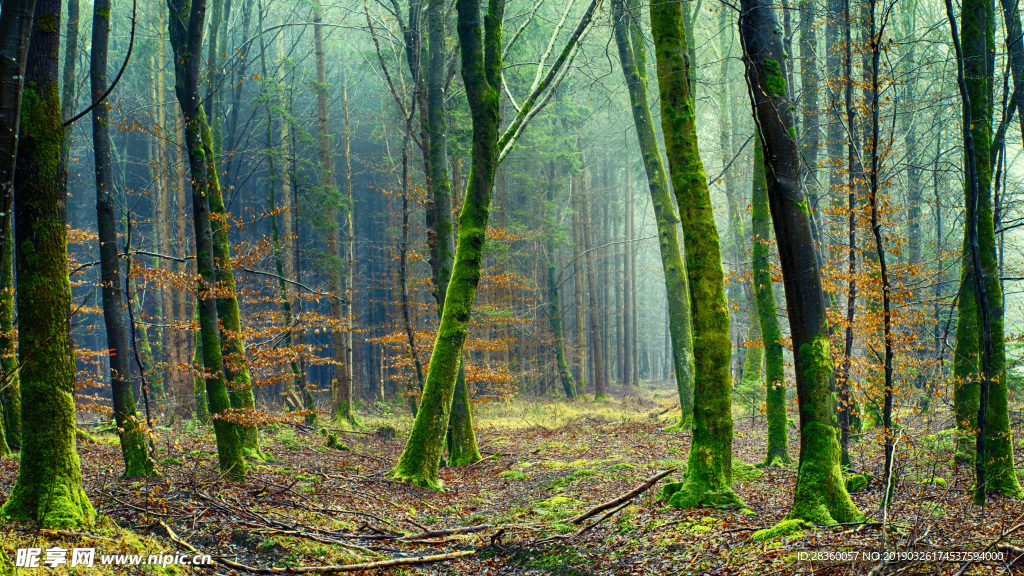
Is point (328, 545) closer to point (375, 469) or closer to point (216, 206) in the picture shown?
point (375, 469)

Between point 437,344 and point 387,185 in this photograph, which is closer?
point 437,344

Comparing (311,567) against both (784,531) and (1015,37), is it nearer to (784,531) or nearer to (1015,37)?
(784,531)

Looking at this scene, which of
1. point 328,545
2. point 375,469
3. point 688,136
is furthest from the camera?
point 375,469

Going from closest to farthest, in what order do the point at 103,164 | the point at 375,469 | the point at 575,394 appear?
the point at 103,164 → the point at 375,469 → the point at 575,394

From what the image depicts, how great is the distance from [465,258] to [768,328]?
4.64 meters

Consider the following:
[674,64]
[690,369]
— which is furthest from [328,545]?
[690,369]

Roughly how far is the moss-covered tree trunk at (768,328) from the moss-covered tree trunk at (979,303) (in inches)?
103

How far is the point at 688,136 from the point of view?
6.30 meters

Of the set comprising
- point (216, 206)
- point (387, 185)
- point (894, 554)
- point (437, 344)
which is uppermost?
point (387, 185)

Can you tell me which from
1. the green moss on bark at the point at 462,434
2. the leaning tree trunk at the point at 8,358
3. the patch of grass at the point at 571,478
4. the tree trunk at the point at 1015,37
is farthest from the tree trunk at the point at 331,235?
the tree trunk at the point at 1015,37

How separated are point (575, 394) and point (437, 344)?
1792 cm

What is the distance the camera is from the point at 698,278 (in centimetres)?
622

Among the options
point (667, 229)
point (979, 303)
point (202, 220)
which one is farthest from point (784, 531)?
point (667, 229)

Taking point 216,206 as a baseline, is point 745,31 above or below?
above
